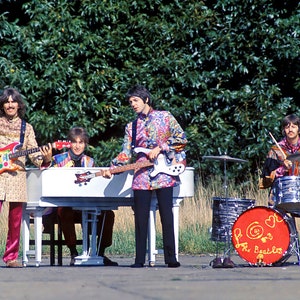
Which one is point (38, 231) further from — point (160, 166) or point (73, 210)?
point (160, 166)

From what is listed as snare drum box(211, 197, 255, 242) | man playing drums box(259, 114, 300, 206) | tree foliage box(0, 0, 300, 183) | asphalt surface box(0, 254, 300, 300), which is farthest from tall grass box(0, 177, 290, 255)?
asphalt surface box(0, 254, 300, 300)

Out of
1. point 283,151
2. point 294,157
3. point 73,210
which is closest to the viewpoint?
point 294,157

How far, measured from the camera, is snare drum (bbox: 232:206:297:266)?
11945 mm

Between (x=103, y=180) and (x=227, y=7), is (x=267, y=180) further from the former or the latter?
(x=227, y=7)

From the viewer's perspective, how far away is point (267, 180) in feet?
40.3

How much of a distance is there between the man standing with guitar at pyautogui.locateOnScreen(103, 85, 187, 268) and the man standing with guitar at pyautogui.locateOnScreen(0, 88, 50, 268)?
1.00m

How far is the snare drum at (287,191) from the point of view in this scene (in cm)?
1162

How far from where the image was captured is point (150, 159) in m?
12.0

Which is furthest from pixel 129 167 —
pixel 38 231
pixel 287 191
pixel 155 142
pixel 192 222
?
pixel 192 222

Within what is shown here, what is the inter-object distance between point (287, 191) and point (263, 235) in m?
0.63

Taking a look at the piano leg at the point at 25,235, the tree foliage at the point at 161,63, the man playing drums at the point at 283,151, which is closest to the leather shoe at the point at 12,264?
the piano leg at the point at 25,235

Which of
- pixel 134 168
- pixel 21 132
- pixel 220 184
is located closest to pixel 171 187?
pixel 134 168

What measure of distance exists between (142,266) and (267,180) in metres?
1.60

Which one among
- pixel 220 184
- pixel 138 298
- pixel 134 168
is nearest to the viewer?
pixel 138 298
